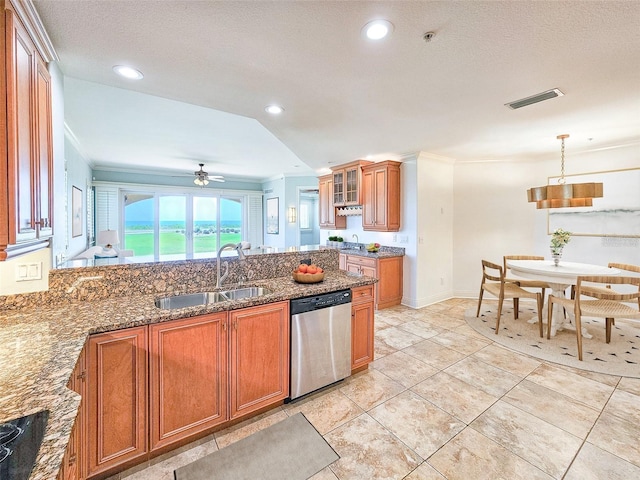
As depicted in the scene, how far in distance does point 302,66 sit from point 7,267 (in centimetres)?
230

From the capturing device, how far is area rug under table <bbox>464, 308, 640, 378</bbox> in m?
2.87

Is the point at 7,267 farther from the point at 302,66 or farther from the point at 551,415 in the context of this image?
the point at 551,415

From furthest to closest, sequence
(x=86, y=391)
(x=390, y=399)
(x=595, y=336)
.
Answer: (x=595, y=336)
(x=390, y=399)
(x=86, y=391)

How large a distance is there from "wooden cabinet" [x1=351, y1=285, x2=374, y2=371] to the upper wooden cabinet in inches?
113

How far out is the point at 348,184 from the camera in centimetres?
551

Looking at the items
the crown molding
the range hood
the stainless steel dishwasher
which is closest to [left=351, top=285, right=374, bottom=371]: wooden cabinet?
the stainless steel dishwasher

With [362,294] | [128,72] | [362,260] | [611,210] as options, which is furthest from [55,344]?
[611,210]

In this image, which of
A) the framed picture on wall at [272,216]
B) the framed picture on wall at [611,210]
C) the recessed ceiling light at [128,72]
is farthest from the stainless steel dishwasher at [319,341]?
the framed picture on wall at [272,216]

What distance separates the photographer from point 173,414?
179 centimetres

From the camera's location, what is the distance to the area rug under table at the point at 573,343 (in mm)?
2873

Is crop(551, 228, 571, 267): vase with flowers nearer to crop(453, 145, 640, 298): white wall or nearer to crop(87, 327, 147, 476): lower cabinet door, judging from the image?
crop(453, 145, 640, 298): white wall

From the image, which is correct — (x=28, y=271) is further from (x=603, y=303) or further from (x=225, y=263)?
(x=603, y=303)

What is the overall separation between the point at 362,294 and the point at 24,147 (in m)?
2.41

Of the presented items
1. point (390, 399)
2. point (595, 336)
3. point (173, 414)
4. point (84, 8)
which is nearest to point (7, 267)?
point (173, 414)
